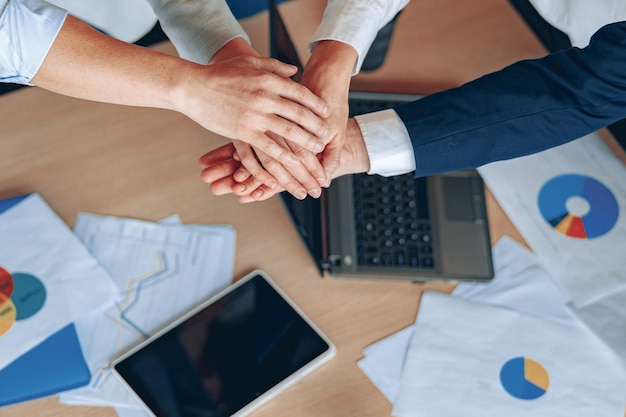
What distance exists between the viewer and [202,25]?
101 centimetres

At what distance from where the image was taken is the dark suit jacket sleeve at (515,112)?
926 mm

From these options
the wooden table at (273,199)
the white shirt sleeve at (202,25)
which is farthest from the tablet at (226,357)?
the white shirt sleeve at (202,25)

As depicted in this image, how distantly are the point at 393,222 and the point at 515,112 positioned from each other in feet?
0.85

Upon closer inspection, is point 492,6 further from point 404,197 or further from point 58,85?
point 58,85

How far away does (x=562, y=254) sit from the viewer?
1.05 metres

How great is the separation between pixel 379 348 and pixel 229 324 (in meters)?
0.23

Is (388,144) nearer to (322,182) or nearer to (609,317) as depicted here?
(322,182)

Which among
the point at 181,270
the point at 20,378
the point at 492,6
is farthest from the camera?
the point at 492,6

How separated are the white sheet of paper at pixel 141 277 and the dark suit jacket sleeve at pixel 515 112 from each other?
367 millimetres

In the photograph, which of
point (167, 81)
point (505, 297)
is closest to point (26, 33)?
point (167, 81)

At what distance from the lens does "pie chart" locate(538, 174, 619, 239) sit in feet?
3.49

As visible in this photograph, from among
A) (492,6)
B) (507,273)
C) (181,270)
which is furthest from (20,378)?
(492,6)

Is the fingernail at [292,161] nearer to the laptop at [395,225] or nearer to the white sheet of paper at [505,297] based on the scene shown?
the laptop at [395,225]

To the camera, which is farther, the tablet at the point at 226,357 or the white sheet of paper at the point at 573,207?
the white sheet of paper at the point at 573,207
